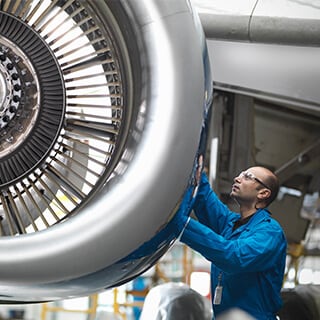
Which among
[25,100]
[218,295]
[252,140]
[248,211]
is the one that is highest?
[252,140]

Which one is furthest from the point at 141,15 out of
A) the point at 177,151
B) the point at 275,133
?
the point at 275,133

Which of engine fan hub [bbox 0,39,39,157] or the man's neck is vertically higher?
engine fan hub [bbox 0,39,39,157]

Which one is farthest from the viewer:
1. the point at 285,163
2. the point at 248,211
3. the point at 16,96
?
the point at 285,163

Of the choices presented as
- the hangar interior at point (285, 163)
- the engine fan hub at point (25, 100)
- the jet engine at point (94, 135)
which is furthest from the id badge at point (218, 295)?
the hangar interior at point (285, 163)

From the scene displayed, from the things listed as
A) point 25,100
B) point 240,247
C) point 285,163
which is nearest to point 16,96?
point 25,100

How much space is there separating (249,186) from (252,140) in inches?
55.4

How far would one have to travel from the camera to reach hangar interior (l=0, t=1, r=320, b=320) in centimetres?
173

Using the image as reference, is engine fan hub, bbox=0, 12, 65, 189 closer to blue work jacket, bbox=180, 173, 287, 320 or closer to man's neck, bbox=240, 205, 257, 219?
blue work jacket, bbox=180, 173, 287, 320

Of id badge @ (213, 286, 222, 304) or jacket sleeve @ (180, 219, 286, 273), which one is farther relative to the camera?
id badge @ (213, 286, 222, 304)

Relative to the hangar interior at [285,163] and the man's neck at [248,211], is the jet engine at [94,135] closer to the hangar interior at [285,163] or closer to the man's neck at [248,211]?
the man's neck at [248,211]

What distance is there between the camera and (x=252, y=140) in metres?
3.58

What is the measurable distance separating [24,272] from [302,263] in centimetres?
320

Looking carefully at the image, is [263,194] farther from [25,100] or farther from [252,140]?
[252,140]

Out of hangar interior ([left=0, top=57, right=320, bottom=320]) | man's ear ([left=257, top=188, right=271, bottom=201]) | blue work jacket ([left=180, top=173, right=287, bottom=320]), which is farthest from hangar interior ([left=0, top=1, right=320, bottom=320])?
man's ear ([left=257, top=188, right=271, bottom=201])
